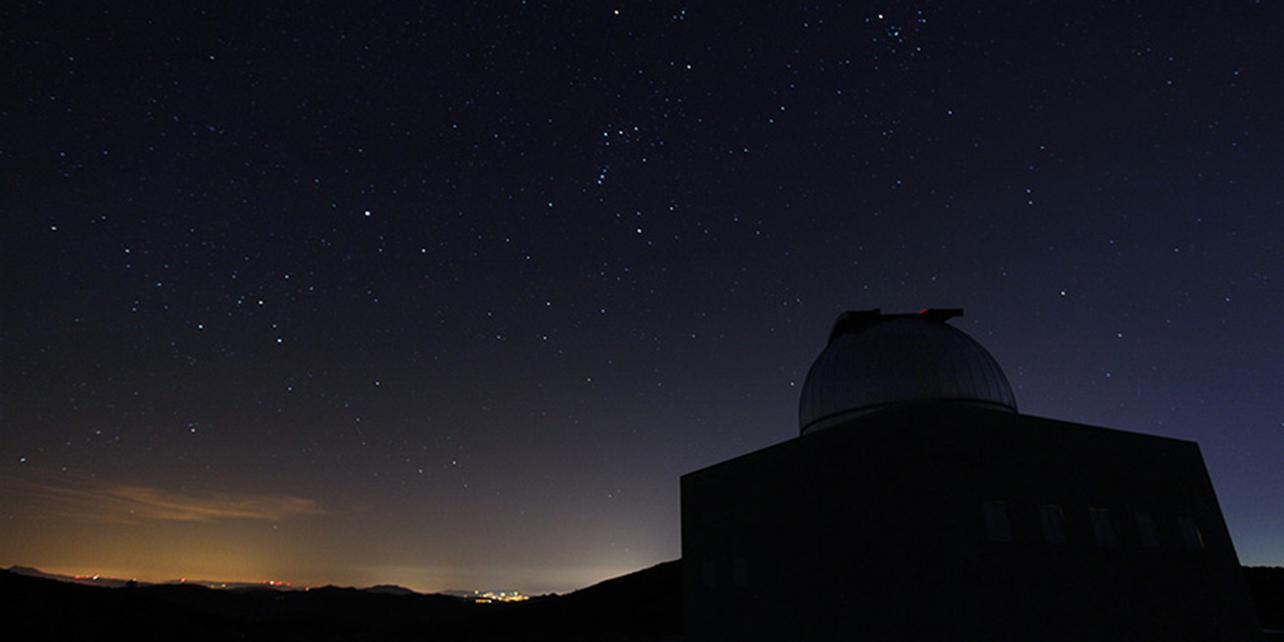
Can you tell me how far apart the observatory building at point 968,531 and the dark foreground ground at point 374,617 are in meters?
9.47

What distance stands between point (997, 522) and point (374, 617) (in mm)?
A: 51514

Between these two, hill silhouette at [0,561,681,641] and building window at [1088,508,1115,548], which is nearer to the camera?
building window at [1088,508,1115,548]

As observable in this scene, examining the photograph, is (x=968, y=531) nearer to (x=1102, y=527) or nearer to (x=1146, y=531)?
(x=1102, y=527)

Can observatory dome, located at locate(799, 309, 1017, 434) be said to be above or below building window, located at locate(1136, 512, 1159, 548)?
above

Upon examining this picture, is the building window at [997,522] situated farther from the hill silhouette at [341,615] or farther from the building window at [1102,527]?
the hill silhouette at [341,615]

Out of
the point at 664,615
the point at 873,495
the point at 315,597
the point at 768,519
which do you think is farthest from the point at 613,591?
the point at 315,597

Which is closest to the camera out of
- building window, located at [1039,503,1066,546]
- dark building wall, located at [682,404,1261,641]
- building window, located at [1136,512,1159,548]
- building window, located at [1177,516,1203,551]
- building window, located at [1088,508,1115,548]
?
dark building wall, located at [682,404,1261,641]

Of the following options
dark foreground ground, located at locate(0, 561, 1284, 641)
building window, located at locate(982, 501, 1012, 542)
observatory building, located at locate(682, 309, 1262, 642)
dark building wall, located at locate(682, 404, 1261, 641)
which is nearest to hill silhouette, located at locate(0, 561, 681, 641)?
dark foreground ground, located at locate(0, 561, 1284, 641)

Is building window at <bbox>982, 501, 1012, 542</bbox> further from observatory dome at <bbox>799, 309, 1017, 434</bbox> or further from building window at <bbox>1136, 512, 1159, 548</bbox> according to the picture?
Result: observatory dome at <bbox>799, 309, 1017, 434</bbox>

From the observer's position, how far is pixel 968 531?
1013cm

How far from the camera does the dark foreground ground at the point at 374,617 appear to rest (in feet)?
84.7

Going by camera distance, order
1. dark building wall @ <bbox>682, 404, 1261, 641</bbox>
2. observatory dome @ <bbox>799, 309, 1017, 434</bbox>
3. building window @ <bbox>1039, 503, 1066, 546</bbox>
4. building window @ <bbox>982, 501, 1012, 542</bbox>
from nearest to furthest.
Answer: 1. dark building wall @ <bbox>682, 404, 1261, 641</bbox>
2. building window @ <bbox>982, 501, 1012, 542</bbox>
3. building window @ <bbox>1039, 503, 1066, 546</bbox>
4. observatory dome @ <bbox>799, 309, 1017, 434</bbox>

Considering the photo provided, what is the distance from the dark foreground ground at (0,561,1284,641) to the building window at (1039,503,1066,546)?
12555 mm

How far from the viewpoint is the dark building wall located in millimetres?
10094
